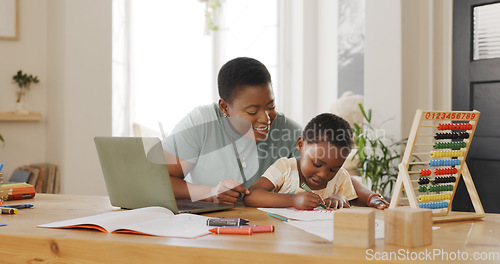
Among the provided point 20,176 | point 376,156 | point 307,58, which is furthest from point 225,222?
point 307,58

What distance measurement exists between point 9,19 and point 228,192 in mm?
2998

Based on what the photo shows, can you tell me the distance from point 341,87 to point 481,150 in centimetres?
161

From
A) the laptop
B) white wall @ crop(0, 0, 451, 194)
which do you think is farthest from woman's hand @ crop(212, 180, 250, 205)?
white wall @ crop(0, 0, 451, 194)

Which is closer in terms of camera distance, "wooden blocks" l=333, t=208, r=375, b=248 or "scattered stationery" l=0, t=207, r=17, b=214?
"wooden blocks" l=333, t=208, r=375, b=248

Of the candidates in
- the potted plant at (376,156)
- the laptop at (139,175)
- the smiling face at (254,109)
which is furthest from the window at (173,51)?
the laptop at (139,175)

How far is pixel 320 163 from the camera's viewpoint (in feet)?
5.60

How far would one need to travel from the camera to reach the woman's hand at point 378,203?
165 centimetres

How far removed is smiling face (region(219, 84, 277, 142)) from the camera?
6.13 ft

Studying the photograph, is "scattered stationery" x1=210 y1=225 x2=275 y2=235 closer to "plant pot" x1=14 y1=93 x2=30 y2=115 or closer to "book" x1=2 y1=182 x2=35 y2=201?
"book" x1=2 y1=182 x2=35 y2=201

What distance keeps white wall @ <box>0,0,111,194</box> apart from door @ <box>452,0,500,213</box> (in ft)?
8.66

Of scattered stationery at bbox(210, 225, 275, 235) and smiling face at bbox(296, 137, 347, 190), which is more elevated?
smiling face at bbox(296, 137, 347, 190)

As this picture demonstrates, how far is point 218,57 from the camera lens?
18.0 ft

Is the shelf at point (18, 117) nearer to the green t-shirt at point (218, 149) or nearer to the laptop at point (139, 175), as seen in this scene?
the green t-shirt at point (218, 149)

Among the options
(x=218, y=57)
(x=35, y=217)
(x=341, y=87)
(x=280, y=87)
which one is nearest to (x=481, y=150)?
(x=341, y=87)
